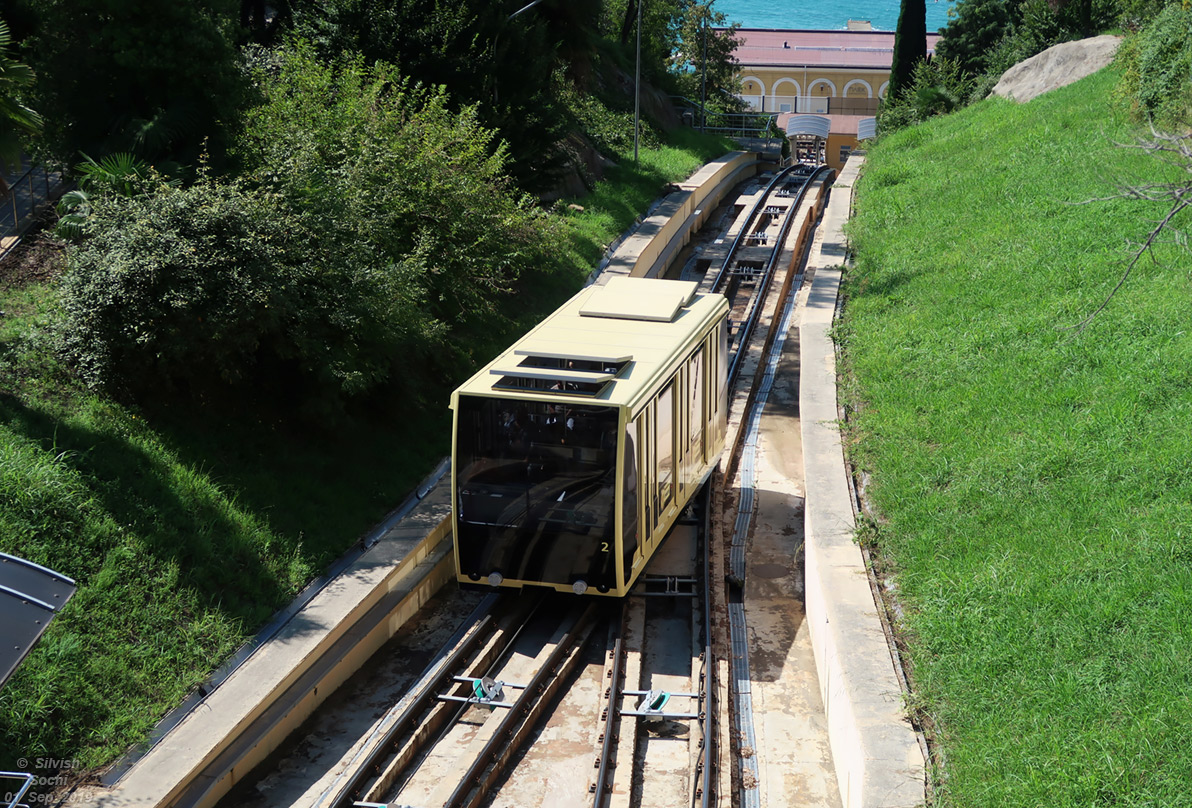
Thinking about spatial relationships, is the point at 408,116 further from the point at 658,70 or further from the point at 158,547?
the point at 658,70

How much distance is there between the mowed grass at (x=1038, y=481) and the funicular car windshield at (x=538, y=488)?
133 inches

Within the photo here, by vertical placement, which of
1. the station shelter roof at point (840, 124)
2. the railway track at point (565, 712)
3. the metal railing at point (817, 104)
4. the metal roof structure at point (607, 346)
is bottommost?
the railway track at point (565, 712)

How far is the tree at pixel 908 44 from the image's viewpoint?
159 feet

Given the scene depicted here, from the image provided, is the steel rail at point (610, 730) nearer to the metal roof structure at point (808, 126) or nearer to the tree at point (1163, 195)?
the tree at point (1163, 195)

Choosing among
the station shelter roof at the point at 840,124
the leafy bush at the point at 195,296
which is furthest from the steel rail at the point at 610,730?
the station shelter roof at the point at 840,124

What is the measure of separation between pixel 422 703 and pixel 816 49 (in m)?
80.9

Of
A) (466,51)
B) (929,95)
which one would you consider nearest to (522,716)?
(466,51)

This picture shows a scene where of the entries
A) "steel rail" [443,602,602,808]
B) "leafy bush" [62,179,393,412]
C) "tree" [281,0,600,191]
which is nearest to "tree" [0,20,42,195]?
"leafy bush" [62,179,393,412]

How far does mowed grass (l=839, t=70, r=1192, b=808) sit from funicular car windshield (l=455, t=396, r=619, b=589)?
337cm

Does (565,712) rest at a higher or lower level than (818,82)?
lower

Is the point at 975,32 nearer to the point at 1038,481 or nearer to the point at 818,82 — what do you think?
the point at 818,82

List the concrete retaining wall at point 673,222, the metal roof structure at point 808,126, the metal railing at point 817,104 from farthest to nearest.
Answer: the metal railing at point 817,104 → the metal roof structure at point 808,126 → the concrete retaining wall at point 673,222

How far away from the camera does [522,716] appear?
10.4 metres

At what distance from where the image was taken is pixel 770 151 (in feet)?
166
